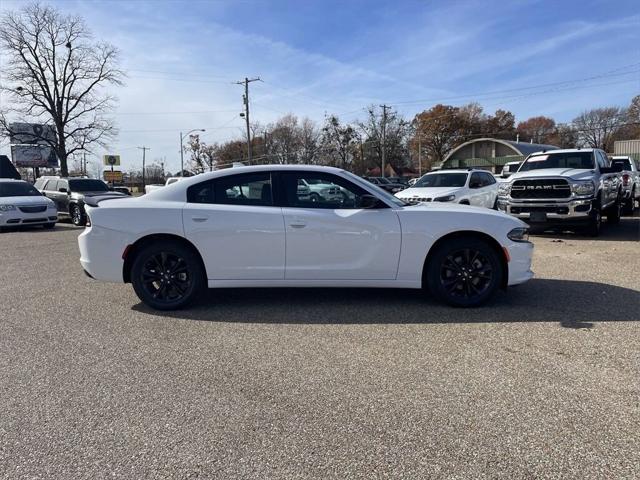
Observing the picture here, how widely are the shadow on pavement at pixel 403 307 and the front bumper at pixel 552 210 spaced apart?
4.61 meters

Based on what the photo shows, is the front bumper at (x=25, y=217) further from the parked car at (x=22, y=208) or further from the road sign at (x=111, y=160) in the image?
the road sign at (x=111, y=160)

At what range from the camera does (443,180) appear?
12.9 meters

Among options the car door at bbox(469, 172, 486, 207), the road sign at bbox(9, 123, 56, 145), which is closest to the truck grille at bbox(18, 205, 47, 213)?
the car door at bbox(469, 172, 486, 207)

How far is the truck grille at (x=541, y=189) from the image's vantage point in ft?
34.4

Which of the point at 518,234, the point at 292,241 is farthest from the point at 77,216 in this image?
the point at 518,234

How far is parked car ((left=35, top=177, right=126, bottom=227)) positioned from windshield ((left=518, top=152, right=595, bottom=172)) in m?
14.1

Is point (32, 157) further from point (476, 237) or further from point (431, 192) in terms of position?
point (476, 237)

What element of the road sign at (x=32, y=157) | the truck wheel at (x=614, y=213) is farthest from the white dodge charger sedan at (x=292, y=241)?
the road sign at (x=32, y=157)

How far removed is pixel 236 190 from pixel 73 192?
14.8 meters

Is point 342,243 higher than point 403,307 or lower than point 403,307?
higher

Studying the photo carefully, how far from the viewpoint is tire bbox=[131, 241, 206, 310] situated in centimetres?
529

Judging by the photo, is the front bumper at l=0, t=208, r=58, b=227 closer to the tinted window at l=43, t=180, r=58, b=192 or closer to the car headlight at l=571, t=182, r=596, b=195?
the tinted window at l=43, t=180, r=58, b=192

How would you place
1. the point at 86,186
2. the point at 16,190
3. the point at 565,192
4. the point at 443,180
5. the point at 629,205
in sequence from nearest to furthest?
the point at 565,192, the point at 443,180, the point at 629,205, the point at 16,190, the point at 86,186

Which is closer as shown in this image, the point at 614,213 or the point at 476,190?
the point at 476,190
